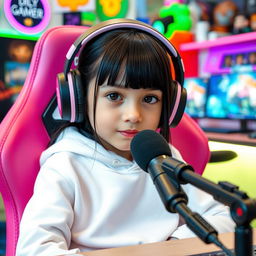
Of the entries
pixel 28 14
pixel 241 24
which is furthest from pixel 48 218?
pixel 241 24

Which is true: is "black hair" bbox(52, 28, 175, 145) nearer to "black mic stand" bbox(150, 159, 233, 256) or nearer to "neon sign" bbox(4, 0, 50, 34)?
"black mic stand" bbox(150, 159, 233, 256)

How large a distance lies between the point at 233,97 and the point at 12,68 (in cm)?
145

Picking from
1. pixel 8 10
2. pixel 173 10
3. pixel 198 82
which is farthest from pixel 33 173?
pixel 173 10

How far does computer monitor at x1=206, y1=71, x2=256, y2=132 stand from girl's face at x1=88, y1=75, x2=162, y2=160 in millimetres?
1685

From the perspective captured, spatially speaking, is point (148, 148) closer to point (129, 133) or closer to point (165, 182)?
point (165, 182)

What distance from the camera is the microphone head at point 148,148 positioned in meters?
0.43

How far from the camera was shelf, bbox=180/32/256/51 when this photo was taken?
8.16ft

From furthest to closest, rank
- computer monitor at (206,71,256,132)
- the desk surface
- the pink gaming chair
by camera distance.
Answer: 1. computer monitor at (206,71,256,132)
2. the pink gaming chair
3. the desk surface

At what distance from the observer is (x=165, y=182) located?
0.38 meters

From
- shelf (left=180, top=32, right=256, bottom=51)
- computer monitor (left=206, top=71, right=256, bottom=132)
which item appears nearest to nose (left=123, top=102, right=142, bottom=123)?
computer monitor (left=206, top=71, right=256, bottom=132)

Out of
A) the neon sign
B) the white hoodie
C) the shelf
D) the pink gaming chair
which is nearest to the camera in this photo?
the white hoodie

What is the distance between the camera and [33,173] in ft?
2.92

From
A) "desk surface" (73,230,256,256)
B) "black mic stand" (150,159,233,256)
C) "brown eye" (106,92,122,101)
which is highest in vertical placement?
"brown eye" (106,92,122,101)

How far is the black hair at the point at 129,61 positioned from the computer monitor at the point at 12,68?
65 cm
